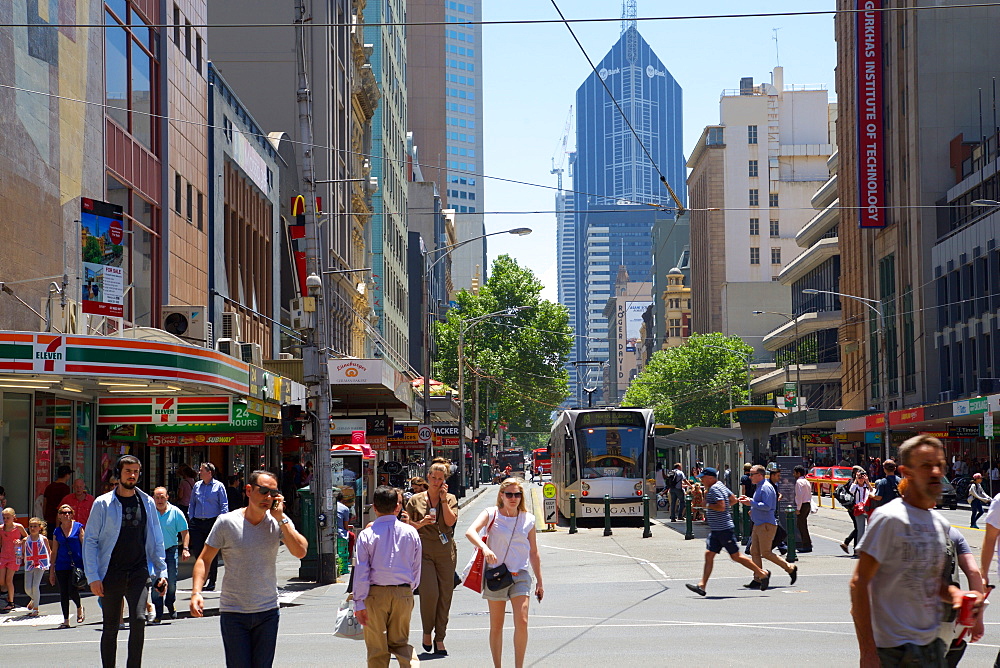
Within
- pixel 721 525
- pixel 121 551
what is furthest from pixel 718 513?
pixel 121 551

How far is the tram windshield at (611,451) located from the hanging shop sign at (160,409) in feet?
34.7

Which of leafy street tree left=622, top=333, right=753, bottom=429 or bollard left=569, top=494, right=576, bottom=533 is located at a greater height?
leafy street tree left=622, top=333, right=753, bottom=429

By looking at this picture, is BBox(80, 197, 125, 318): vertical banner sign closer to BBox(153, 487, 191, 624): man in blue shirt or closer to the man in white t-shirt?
BBox(153, 487, 191, 624): man in blue shirt

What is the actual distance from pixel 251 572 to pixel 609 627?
20.1ft

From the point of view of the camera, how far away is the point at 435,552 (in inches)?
492

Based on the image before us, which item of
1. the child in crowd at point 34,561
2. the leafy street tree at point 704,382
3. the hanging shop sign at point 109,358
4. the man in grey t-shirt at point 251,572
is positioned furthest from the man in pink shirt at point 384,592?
the leafy street tree at point 704,382

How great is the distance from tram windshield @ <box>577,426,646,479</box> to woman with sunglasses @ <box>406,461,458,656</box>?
2251 cm

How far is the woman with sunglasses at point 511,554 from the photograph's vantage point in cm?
1055

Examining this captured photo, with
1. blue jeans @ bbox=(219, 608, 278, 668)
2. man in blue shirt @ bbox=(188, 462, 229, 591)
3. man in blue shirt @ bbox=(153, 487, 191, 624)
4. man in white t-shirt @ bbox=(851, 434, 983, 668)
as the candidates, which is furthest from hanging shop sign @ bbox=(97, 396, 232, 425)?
man in white t-shirt @ bbox=(851, 434, 983, 668)

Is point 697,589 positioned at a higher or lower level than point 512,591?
lower

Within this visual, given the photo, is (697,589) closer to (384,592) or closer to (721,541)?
(721,541)

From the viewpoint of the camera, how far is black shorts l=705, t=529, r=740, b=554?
17047 mm

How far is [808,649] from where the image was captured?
38.9 feet

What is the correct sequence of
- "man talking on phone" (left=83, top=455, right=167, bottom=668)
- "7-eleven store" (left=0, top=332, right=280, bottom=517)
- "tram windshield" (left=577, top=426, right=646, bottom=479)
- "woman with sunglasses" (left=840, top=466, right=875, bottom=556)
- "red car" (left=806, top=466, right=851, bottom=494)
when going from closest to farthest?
"man talking on phone" (left=83, top=455, right=167, bottom=668) → "7-eleven store" (left=0, top=332, right=280, bottom=517) → "woman with sunglasses" (left=840, top=466, right=875, bottom=556) → "tram windshield" (left=577, top=426, right=646, bottom=479) → "red car" (left=806, top=466, right=851, bottom=494)
